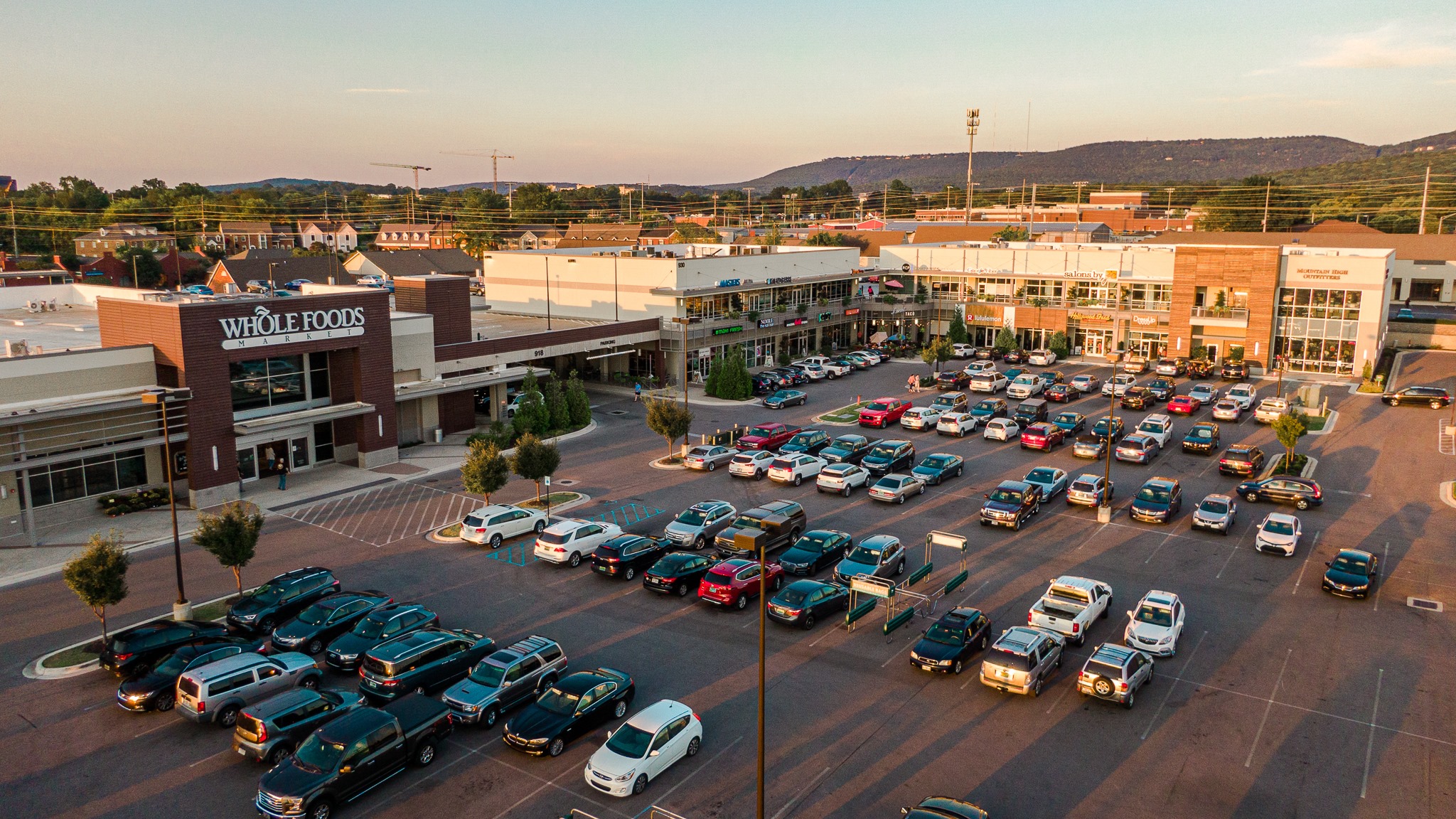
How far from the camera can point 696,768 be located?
1814cm

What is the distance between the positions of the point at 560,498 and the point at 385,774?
1958 cm

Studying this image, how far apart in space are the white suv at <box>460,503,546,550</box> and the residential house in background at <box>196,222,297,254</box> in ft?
404

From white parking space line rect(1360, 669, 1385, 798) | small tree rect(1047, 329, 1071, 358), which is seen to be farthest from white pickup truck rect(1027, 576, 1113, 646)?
small tree rect(1047, 329, 1071, 358)

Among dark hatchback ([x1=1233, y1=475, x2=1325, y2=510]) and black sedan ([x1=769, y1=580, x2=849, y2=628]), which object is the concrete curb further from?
dark hatchback ([x1=1233, y1=475, x2=1325, y2=510])

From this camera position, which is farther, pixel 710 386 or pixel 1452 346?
pixel 1452 346

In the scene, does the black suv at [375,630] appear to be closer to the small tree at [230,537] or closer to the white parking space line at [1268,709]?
the small tree at [230,537]

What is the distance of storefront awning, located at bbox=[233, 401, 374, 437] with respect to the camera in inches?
1437

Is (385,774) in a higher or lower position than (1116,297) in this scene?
lower

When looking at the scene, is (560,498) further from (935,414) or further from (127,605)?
(935,414)

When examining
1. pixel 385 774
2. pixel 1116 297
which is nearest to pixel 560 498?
pixel 385 774

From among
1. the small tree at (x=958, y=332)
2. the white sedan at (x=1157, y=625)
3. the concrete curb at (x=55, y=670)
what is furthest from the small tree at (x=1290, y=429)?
the concrete curb at (x=55, y=670)

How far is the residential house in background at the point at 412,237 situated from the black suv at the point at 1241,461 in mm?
135210

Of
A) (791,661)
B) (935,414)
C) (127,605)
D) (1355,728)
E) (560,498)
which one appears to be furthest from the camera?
(935,414)

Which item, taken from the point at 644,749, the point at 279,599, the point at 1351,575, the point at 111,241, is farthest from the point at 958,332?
the point at 111,241
